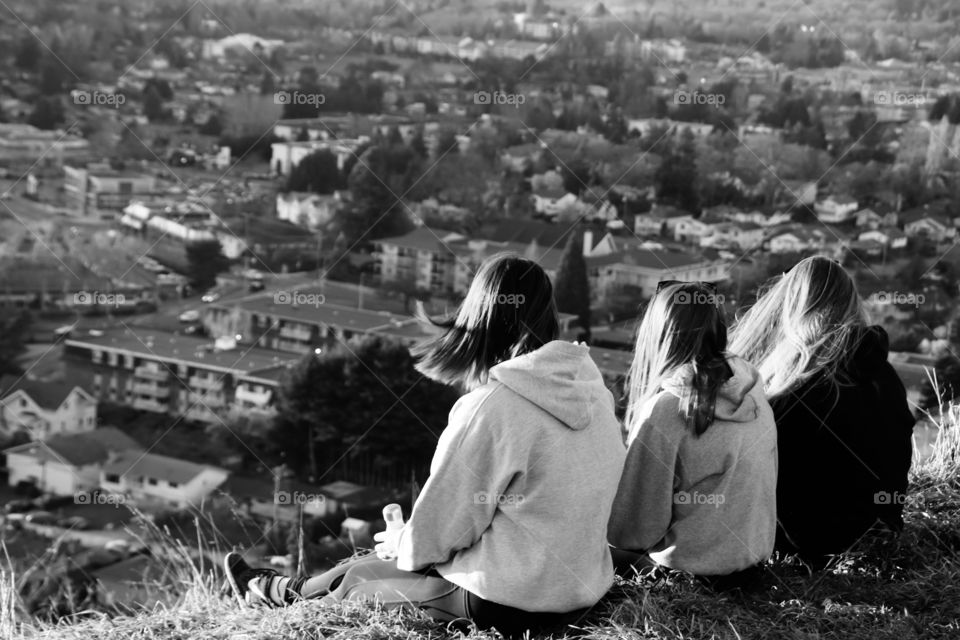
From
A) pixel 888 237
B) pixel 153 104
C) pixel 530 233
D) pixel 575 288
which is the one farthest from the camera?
pixel 153 104

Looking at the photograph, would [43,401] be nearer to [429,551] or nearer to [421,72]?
[421,72]

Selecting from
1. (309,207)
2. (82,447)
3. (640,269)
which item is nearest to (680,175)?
(640,269)

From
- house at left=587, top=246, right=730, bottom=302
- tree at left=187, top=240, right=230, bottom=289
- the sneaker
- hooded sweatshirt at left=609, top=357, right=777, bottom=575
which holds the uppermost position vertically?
hooded sweatshirt at left=609, top=357, right=777, bottom=575

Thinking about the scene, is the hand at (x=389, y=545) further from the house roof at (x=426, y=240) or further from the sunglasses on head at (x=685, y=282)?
the house roof at (x=426, y=240)

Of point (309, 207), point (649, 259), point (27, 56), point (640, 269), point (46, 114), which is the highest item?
point (27, 56)

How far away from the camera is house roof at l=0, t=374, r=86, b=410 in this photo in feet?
118

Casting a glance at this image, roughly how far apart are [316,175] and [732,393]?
135 ft

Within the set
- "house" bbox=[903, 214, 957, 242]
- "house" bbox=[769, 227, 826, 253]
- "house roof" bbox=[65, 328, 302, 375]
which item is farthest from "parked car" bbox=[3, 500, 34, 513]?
"house" bbox=[903, 214, 957, 242]

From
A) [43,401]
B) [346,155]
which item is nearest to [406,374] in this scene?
[43,401]

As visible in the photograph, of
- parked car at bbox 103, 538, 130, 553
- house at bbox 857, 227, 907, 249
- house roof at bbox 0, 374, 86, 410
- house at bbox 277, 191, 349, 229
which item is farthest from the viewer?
house at bbox 277, 191, 349, 229

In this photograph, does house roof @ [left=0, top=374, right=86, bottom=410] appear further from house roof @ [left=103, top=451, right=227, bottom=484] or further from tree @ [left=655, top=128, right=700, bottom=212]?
tree @ [left=655, top=128, right=700, bottom=212]

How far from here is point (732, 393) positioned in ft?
5.97

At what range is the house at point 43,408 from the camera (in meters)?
34.8

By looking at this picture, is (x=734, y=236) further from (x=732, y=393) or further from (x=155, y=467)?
(x=732, y=393)
